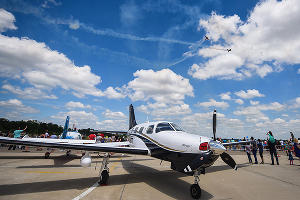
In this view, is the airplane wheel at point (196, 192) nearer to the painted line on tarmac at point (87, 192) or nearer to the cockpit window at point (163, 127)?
the cockpit window at point (163, 127)

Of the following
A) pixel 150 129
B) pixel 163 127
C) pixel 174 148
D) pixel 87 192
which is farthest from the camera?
pixel 150 129

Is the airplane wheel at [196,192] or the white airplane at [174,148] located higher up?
the white airplane at [174,148]

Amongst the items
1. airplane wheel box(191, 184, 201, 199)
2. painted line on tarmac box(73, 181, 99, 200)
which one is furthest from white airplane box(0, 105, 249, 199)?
painted line on tarmac box(73, 181, 99, 200)

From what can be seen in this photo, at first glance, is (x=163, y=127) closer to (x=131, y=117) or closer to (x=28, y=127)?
(x=131, y=117)

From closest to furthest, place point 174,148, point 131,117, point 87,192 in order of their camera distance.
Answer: point 87,192, point 174,148, point 131,117

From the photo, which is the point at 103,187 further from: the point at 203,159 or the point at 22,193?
the point at 203,159

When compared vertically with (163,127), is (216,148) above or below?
below

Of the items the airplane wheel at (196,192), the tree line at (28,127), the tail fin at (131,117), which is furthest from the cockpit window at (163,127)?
the tree line at (28,127)

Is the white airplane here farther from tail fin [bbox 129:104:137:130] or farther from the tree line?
the tree line

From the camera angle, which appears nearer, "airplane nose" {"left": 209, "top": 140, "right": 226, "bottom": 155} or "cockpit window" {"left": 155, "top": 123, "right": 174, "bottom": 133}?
"airplane nose" {"left": 209, "top": 140, "right": 226, "bottom": 155}

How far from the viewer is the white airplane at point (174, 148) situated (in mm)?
5328

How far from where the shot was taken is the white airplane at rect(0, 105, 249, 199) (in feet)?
17.5

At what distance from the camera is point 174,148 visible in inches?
249

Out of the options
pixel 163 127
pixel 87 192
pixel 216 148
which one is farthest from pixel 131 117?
pixel 216 148
